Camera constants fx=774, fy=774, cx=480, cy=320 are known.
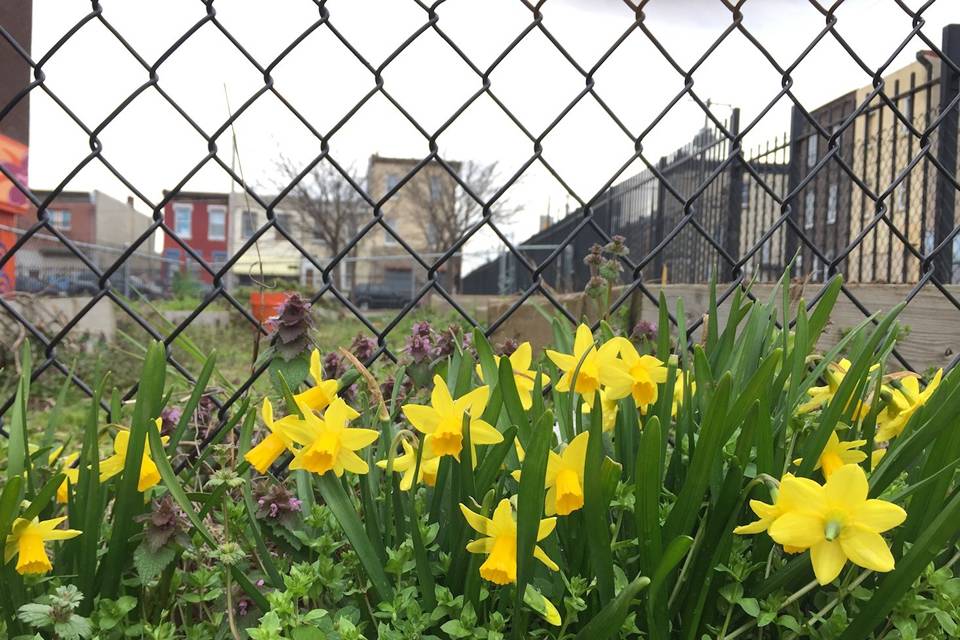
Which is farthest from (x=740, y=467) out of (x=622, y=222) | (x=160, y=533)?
(x=622, y=222)

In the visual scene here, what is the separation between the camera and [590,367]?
94 centimetres

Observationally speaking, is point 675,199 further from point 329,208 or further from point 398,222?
point 398,222

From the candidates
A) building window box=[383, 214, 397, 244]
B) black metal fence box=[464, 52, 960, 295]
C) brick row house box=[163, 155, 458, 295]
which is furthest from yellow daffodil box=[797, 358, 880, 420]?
brick row house box=[163, 155, 458, 295]

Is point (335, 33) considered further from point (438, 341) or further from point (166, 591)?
point (166, 591)

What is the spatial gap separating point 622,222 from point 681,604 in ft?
30.7

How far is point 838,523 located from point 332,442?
0.49 metres

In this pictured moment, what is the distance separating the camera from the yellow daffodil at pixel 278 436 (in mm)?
819

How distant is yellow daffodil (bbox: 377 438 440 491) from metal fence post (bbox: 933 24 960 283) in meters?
2.55

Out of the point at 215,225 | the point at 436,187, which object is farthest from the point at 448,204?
the point at 215,225

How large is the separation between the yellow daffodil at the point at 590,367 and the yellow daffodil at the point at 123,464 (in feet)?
1.60

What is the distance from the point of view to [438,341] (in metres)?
1.26

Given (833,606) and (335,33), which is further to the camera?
(335,33)

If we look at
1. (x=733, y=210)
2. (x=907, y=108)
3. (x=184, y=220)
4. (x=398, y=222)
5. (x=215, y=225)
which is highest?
(x=184, y=220)

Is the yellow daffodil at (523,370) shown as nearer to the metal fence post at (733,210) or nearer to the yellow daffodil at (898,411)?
the yellow daffodil at (898,411)
